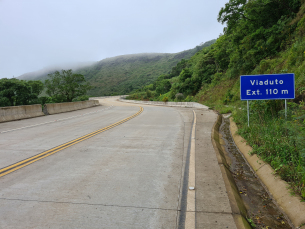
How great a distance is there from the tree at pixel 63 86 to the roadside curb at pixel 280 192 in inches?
1832

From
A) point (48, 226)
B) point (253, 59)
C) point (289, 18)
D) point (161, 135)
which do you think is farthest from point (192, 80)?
point (48, 226)

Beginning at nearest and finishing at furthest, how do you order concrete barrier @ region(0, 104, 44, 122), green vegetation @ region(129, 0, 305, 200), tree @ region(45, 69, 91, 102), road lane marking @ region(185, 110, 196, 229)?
road lane marking @ region(185, 110, 196, 229) → green vegetation @ region(129, 0, 305, 200) → concrete barrier @ region(0, 104, 44, 122) → tree @ region(45, 69, 91, 102)

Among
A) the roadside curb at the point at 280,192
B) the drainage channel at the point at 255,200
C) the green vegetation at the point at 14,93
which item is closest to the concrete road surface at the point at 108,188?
the drainage channel at the point at 255,200

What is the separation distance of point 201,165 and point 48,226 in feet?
12.7

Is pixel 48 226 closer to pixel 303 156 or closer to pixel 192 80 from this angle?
pixel 303 156

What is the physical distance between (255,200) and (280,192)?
48cm

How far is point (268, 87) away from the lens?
9.31 metres

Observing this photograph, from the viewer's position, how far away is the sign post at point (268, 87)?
28.8ft

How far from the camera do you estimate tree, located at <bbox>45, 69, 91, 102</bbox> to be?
158 ft

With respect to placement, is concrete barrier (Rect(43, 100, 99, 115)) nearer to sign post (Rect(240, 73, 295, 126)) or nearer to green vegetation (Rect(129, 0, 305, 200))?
green vegetation (Rect(129, 0, 305, 200))

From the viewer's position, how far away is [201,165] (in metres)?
6.21

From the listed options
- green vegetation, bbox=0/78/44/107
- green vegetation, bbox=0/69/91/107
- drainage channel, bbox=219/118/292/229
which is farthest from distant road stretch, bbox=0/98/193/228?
green vegetation, bbox=0/69/91/107

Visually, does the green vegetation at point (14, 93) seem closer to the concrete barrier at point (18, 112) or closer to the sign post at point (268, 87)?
the concrete barrier at point (18, 112)

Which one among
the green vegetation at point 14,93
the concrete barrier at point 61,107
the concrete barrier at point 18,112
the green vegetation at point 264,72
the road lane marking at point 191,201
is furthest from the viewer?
the green vegetation at point 14,93
